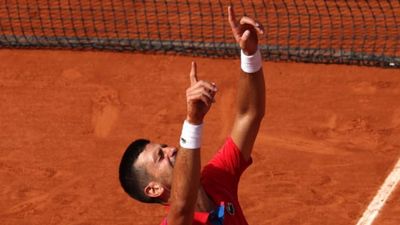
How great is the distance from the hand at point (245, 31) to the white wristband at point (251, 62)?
4 cm

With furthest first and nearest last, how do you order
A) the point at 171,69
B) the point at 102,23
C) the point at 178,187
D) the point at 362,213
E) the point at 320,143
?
the point at 102,23
the point at 171,69
the point at 320,143
the point at 362,213
the point at 178,187

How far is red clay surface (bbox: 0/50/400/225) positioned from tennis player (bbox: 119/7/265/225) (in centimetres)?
323

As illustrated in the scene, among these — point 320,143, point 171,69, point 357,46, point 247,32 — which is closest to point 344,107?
point 320,143

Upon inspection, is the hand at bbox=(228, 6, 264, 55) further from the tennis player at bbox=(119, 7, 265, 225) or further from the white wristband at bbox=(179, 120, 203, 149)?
the white wristband at bbox=(179, 120, 203, 149)

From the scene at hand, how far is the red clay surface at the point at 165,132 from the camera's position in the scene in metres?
9.27

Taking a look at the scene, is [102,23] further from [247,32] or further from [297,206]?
[247,32]

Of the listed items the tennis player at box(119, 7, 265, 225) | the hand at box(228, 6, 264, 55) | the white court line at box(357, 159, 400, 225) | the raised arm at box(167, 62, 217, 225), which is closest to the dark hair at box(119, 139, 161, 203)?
the tennis player at box(119, 7, 265, 225)

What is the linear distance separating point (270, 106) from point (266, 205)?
179 centimetres

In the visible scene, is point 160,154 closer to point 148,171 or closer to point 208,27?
point 148,171

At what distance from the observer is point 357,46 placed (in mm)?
11781

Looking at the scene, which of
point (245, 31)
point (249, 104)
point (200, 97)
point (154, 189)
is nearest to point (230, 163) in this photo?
point (249, 104)

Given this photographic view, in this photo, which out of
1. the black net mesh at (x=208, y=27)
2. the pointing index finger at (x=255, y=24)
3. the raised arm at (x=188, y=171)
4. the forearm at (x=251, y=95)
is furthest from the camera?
the black net mesh at (x=208, y=27)

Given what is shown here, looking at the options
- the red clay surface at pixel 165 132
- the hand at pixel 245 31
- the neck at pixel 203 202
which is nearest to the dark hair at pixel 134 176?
A: the neck at pixel 203 202

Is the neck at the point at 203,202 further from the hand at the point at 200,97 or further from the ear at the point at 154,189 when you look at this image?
the hand at the point at 200,97
